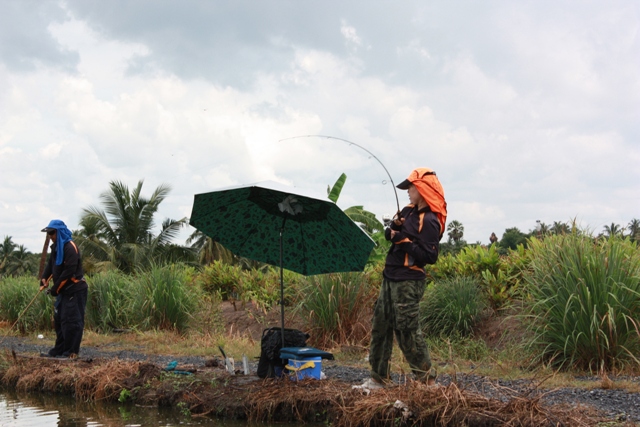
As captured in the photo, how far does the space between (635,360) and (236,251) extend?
14.9ft

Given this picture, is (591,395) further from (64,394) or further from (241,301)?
(241,301)

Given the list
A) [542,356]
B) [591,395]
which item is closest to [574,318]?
[542,356]

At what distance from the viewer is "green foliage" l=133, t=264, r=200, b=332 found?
12914 millimetres

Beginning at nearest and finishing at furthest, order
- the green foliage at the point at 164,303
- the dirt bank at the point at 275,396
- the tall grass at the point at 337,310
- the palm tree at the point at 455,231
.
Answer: the dirt bank at the point at 275,396
the tall grass at the point at 337,310
the green foliage at the point at 164,303
the palm tree at the point at 455,231

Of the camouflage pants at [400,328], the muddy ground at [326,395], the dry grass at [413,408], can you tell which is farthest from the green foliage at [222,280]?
the camouflage pants at [400,328]

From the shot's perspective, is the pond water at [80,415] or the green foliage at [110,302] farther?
the green foliage at [110,302]

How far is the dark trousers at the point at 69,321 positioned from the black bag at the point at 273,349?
3.63 metres

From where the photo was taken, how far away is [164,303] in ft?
42.4

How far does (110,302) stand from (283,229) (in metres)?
8.69

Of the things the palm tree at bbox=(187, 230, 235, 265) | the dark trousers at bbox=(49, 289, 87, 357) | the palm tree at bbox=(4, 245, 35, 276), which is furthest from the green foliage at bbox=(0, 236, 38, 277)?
the dark trousers at bbox=(49, 289, 87, 357)

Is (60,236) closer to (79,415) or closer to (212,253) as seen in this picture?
(79,415)

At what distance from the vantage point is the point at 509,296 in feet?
34.2

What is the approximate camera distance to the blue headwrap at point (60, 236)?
30.6 feet

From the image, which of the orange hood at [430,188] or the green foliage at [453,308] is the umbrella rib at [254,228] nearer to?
the orange hood at [430,188]
